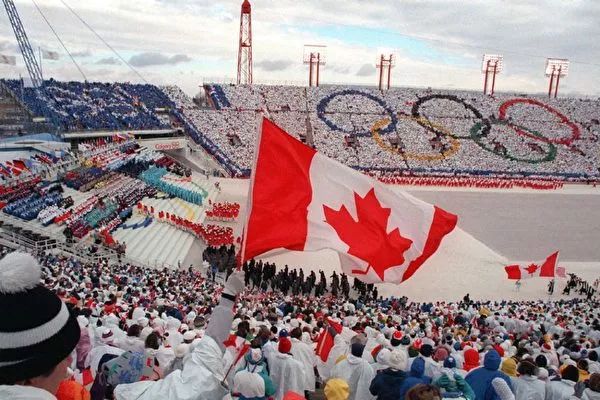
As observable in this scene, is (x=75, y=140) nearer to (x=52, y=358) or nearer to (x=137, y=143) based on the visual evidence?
(x=137, y=143)

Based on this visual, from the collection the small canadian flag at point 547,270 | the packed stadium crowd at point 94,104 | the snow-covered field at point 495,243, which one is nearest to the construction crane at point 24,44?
the packed stadium crowd at point 94,104

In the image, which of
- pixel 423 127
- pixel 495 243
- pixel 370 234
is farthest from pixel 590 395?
pixel 423 127

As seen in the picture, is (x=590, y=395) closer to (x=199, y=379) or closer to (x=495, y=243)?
(x=199, y=379)

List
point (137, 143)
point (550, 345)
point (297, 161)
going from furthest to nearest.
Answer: point (137, 143)
point (550, 345)
point (297, 161)

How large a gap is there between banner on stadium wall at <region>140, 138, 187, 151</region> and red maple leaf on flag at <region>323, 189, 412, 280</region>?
29.6 m

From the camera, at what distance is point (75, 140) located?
32094 millimetres

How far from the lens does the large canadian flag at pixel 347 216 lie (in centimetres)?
543

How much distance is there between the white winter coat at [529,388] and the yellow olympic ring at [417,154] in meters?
37.2

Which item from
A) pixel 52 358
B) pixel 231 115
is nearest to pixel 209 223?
pixel 52 358

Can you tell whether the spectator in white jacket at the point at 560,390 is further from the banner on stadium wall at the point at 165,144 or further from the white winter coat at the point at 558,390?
the banner on stadium wall at the point at 165,144

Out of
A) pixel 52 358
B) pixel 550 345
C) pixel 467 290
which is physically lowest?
pixel 467 290

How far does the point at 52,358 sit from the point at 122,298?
23.6 ft

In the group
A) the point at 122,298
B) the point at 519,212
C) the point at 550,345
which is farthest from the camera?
the point at 519,212

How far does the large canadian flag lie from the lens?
543 centimetres
